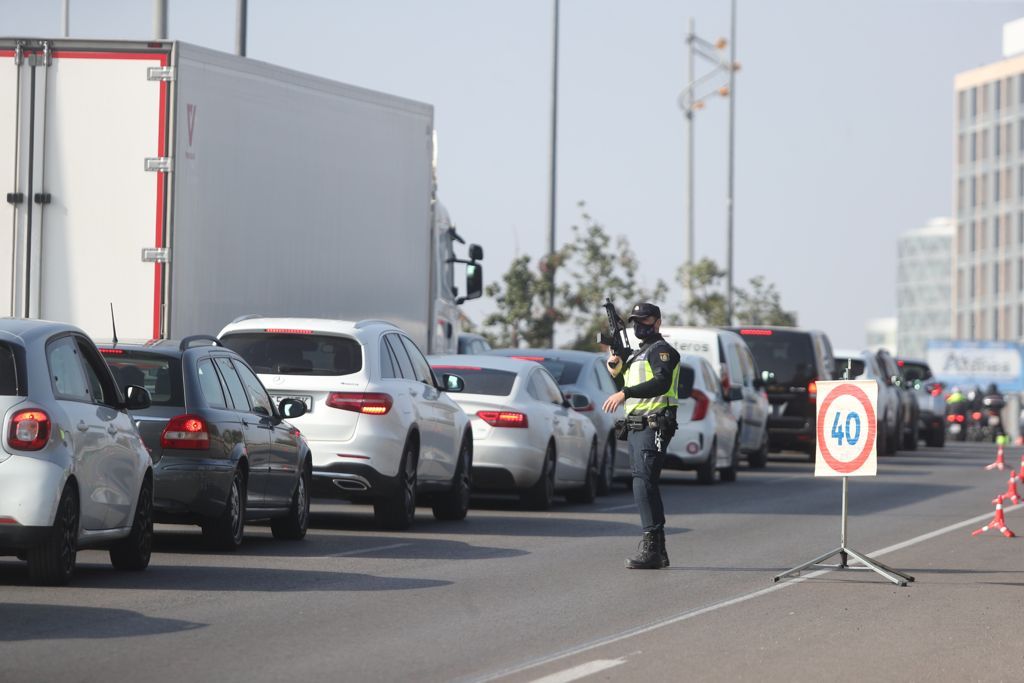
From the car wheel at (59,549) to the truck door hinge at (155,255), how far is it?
20.2ft

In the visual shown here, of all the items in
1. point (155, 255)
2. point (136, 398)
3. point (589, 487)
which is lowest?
point (589, 487)

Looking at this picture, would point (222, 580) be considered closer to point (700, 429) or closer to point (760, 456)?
point (700, 429)

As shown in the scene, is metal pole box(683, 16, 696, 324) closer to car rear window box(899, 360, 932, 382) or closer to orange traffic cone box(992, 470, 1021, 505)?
car rear window box(899, 360, 932, 382)

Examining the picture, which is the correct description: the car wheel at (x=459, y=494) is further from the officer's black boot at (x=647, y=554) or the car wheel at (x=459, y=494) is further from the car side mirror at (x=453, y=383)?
the officer's black boot at (x=647, y=554)

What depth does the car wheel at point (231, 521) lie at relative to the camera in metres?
13.8

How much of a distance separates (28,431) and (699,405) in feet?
53.1

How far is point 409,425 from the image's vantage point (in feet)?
54.0

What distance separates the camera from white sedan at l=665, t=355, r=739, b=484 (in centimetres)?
2600

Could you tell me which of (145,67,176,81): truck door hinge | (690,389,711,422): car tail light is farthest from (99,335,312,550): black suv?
(690,389,711,422): car tail light

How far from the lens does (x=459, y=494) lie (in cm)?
1800

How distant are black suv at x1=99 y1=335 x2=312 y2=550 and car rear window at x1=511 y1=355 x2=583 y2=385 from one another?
7927 mm

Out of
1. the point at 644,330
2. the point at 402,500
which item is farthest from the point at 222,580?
the point at 402,500

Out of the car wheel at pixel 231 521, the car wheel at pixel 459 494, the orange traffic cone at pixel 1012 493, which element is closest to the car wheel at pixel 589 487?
the car wheel at pixel 459 494

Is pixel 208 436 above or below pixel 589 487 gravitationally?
above
